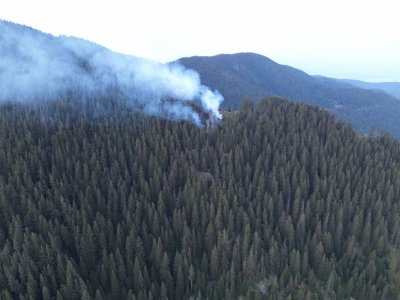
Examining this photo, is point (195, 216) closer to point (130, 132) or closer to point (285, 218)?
point (285, 218)

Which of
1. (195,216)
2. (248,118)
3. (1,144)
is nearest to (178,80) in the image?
(248,118)

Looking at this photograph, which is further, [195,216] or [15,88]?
[15,88]

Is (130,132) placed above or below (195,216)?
above

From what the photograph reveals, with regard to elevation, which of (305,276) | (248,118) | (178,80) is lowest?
(305,276)

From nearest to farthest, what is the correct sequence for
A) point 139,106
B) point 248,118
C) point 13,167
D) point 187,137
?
1. point 13,167
2. point 187,137
3. point 248,118
4. point 139,106

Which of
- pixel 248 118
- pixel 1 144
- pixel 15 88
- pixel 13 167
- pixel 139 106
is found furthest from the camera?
pixel 15 88

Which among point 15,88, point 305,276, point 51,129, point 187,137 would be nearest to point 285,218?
point 305,276

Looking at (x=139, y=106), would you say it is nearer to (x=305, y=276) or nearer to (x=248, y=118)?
(x=248, y=118)
